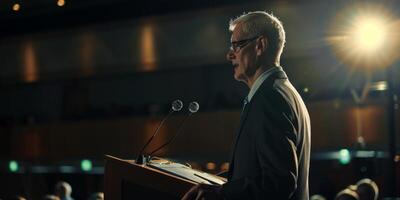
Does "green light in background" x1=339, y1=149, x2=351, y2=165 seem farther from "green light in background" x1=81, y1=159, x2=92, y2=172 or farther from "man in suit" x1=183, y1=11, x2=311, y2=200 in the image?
"man in suit" x1=183, y1=11, x2=311, y2=200

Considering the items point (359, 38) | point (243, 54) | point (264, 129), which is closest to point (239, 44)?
point (243, 54)

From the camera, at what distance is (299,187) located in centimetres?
264

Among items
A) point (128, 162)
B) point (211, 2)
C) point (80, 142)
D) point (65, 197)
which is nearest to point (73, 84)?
point (80, 142)

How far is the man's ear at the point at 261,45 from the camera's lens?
270 cm

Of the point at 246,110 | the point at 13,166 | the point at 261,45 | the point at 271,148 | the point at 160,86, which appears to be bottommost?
the point at 13,166

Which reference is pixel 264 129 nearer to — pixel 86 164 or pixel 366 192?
pixel 366 192

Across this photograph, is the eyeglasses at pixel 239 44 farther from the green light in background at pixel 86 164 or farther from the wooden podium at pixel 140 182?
the green light in background at pixel 86 164

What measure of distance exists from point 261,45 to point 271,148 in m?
0.41

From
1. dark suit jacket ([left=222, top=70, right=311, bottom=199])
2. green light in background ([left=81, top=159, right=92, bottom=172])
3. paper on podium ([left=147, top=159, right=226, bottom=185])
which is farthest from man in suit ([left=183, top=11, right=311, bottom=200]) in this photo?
green light in background ([left=81, top=159, right=92, bottom=172])

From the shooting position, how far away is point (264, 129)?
8.24 feet

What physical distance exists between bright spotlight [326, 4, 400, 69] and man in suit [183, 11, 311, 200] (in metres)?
7.44

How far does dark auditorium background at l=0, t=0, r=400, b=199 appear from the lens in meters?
12.9

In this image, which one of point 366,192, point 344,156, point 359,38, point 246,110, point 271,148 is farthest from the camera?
point 344,156

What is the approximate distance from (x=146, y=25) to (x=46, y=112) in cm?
418
